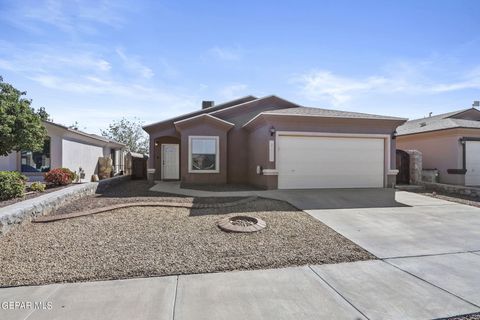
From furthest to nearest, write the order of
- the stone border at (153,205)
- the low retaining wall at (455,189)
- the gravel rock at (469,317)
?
the low retaining wall at (455,189) → the stone border at (153,205) → the gravel rock at (469,317)

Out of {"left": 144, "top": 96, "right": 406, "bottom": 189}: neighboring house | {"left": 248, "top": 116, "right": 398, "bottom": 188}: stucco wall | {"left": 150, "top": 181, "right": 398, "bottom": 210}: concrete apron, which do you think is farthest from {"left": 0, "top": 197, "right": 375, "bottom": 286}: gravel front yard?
{"left": 248, "top": 116, "right": 398, "bottom": 188}: stucco wall

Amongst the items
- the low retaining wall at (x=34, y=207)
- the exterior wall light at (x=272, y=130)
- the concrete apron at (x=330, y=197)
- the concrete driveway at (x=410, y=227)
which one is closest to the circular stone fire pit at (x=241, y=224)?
the concrete driveway at (x=410, y=227)

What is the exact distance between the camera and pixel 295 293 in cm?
325

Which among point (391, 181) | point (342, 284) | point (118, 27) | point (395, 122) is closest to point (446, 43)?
point (395, 122)

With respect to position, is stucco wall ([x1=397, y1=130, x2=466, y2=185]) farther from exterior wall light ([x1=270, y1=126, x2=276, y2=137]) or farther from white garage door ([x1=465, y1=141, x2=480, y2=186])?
exterior wall light ([x1=270, y1=126, x2=276, y2=137])

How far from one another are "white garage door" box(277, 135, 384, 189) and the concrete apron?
0.54 meters

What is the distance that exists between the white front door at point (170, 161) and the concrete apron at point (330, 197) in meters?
6.37

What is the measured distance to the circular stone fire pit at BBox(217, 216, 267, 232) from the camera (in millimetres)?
5574

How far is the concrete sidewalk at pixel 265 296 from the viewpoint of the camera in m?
2.82

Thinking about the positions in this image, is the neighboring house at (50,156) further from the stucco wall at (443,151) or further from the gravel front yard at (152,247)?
the stucco wall at (443,151)

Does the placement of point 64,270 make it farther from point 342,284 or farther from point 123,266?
point 342,284

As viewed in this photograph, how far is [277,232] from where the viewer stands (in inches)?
217

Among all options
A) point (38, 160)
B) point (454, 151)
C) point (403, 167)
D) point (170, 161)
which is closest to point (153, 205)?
point (170, 161)

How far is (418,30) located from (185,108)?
1786cm
